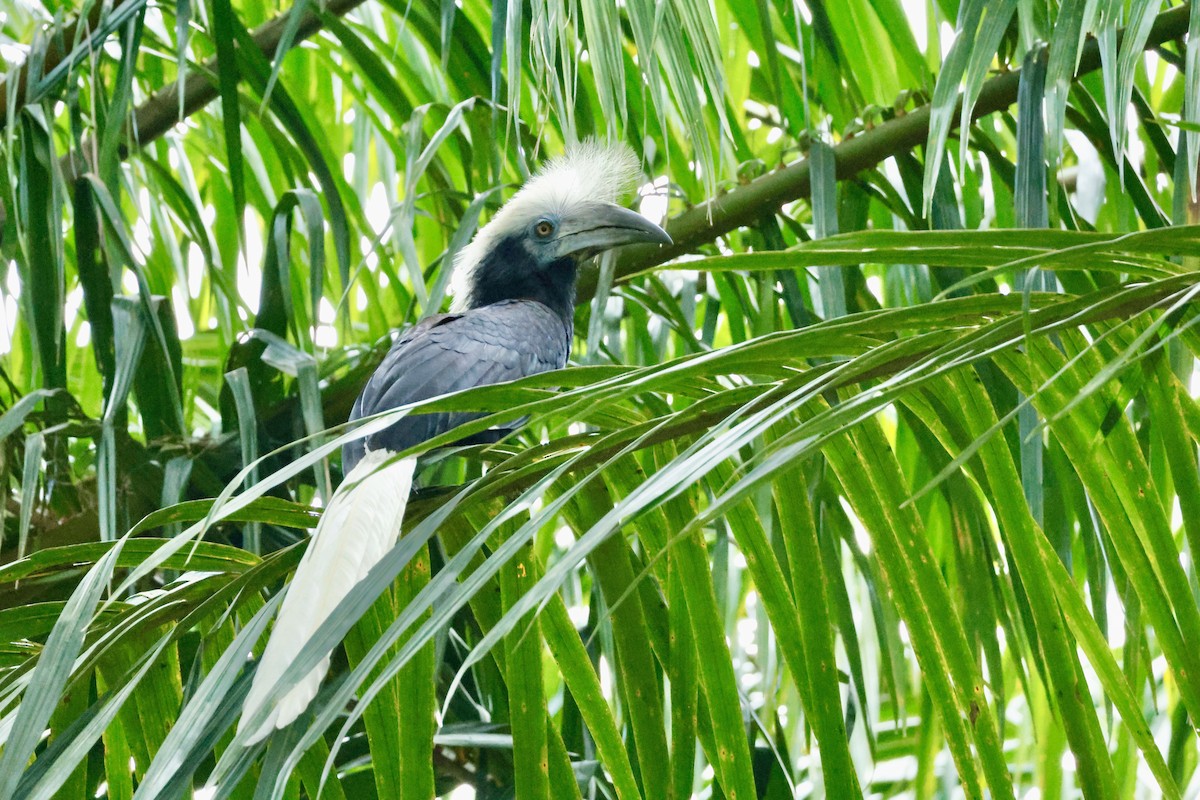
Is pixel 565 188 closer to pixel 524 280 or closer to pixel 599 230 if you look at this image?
pixel 599 230

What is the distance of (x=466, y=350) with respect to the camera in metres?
2.73

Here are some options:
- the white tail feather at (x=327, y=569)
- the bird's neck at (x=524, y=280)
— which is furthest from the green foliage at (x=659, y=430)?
the bird's neck at (x=524, y=280)

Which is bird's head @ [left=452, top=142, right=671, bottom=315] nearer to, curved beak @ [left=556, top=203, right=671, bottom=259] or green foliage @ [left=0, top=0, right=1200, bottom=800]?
curved beak @ [left=556, top=203, right=671, bottom=259]

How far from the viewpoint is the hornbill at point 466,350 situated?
1105 millimetres

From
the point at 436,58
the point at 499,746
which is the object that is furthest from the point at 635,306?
the point at 499,746

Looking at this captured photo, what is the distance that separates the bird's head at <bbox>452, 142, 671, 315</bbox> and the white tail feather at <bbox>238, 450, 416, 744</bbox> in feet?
6.54

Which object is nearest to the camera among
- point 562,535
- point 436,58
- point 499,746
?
point 499,746

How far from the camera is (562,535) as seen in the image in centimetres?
420

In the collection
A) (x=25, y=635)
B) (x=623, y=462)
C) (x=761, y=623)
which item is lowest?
(x=761, y=623)

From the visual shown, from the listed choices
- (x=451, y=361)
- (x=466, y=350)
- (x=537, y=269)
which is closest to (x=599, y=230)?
(x=537, y=269)

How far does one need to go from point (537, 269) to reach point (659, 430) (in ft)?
8.20

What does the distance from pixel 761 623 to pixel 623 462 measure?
3.07 ft

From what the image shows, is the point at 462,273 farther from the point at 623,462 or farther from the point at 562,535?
the point at 623,462

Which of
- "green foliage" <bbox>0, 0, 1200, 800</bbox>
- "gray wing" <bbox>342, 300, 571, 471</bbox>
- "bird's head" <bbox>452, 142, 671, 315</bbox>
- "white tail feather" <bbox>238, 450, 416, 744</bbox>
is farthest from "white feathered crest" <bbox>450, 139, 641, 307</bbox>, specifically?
"white tail feather" <bbox>238, 450, 416, 744</bbox>
